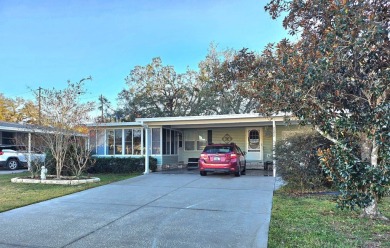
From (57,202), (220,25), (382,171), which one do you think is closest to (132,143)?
(220,25)

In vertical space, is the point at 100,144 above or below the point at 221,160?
above

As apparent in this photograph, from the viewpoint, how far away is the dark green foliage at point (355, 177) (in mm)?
4863

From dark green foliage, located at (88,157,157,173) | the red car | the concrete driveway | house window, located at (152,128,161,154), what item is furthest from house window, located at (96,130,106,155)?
the concrete driveway

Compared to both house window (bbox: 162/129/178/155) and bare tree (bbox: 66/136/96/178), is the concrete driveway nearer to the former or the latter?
bare tree (bbox: 66/136/96/178)

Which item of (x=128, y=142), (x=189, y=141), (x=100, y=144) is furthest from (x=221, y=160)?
(x=100, y=144)

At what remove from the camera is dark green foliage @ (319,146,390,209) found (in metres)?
4.86

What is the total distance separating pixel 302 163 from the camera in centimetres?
906

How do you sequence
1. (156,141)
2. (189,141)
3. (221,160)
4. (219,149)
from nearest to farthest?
(221,160) → (219,149) → (156,141) → (189,141)

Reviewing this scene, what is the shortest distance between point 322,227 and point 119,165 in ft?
40.0

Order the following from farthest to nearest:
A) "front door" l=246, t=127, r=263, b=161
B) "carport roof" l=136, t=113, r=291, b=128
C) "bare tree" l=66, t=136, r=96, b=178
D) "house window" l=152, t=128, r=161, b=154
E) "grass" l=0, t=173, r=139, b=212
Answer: "front door" l=246, t=127, r=263, b=161
"house window" l=152, t=128, r=161, b=154
"carport roof" l=136, t=113, r=291, b=128
"bare tree" l=66, t=136, r=96, b=178
"grass" l=0, t=173, r=139, b=212

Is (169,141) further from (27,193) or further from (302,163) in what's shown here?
(302,163)

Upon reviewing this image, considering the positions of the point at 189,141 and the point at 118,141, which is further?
the point at 189,141

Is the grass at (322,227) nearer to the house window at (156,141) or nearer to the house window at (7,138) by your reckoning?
the house window at (156,141)

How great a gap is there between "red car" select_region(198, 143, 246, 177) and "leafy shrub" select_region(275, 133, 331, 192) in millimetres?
3478
